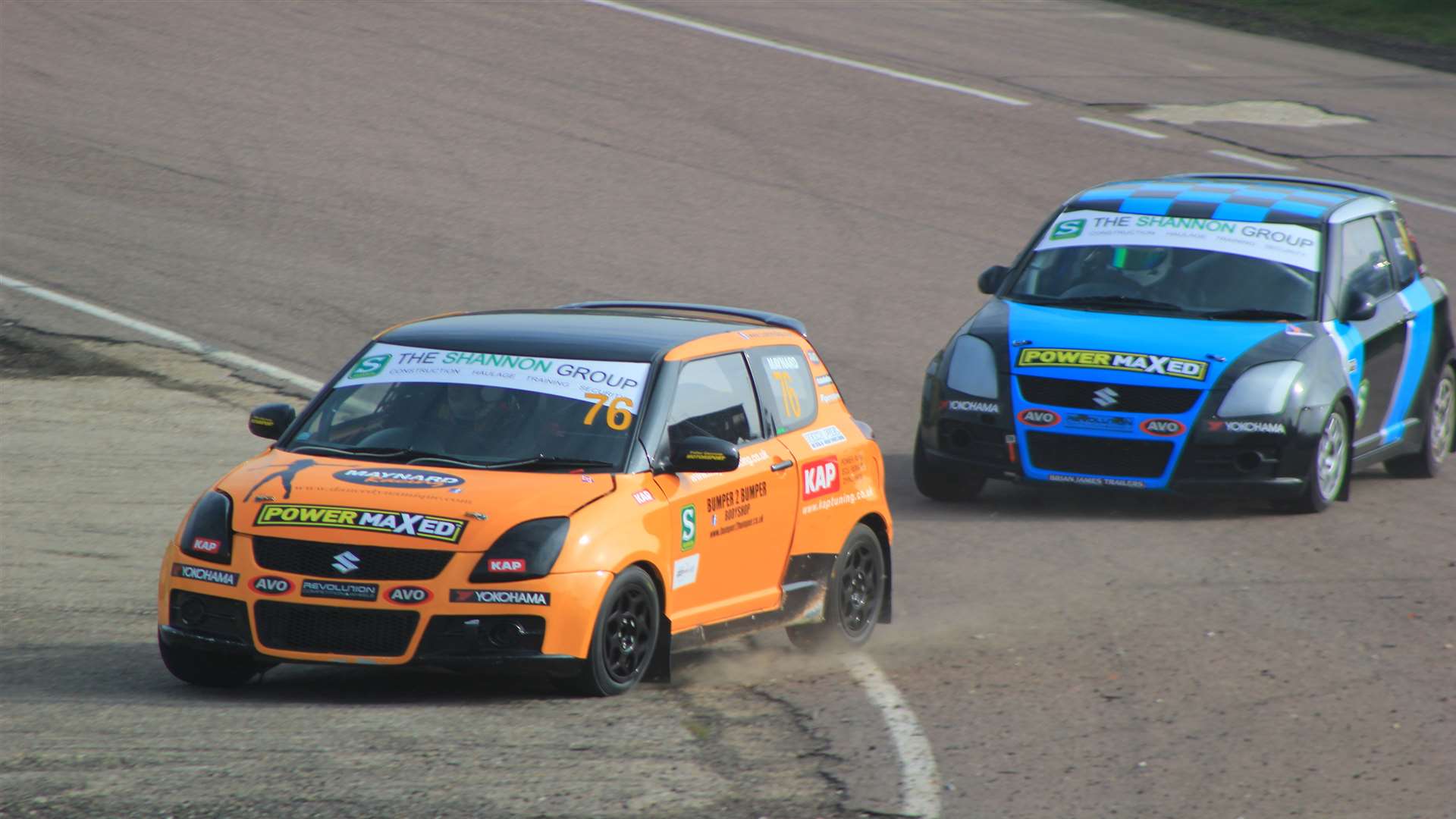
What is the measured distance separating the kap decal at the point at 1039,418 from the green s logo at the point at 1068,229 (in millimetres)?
1623

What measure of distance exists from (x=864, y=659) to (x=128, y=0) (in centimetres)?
1899

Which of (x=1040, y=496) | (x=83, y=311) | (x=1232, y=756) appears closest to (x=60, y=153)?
(x=83, y=311)

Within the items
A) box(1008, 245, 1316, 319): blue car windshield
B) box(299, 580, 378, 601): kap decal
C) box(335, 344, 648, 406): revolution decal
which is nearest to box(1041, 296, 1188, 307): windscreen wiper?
box(1008, 245, 1316, 319): blue car windshield

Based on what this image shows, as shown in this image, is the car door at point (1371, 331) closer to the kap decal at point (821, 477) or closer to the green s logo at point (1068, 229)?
the green s logo at point (1068, 229)

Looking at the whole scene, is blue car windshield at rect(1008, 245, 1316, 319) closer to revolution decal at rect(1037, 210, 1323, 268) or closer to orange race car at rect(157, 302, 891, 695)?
revolution decal at rect(1037, 210, 1323, 268)

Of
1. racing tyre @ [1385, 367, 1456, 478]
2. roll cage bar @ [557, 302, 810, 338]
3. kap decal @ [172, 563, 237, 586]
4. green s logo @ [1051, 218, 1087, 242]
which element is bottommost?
racing tyre @ [1385, 367, 1456, 478]

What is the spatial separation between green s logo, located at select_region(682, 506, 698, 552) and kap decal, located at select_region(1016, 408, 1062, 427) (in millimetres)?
4428

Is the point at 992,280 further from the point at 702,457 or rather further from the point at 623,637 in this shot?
the point at 623,637

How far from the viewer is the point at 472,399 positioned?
8438mm

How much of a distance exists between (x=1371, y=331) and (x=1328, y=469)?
1.11m

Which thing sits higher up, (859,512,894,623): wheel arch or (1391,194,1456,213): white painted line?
(859,512,894,623): wheel arch

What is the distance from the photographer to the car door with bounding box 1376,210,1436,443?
1345 centimetres

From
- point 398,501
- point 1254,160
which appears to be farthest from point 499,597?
point 1254,160

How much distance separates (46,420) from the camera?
13.8m
